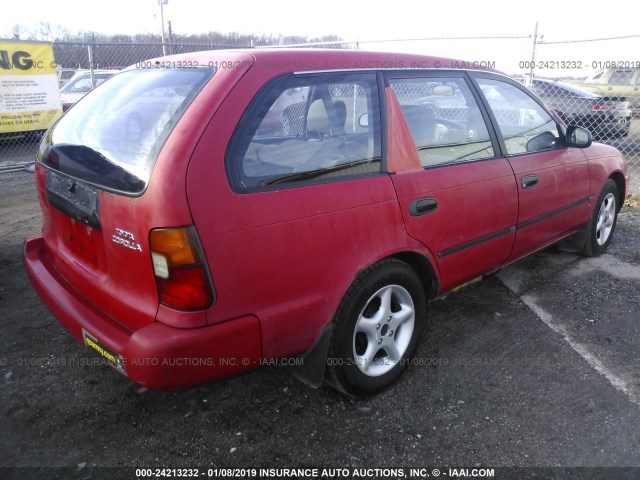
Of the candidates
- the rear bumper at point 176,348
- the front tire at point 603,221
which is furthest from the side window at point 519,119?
the rear bumper at point 176,348

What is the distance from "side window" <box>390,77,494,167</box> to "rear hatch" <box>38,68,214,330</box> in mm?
1134

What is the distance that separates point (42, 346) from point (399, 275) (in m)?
2.25

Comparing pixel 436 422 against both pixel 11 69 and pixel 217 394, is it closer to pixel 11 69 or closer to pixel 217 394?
pixel 217 394

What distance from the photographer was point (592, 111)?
33.4 ft

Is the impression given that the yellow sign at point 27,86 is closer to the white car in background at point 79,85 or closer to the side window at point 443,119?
the white car in background at point 79,85

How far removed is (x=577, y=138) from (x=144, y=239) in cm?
328

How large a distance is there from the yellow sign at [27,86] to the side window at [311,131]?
769 cm

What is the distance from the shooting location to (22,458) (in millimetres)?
2234

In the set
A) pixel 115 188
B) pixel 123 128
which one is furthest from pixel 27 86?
pixel 115 188

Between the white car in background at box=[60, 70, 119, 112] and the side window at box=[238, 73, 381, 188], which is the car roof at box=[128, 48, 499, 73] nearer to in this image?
the side window at box=[238, 73, 381, 188]

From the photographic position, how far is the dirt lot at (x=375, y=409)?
226 centimetres

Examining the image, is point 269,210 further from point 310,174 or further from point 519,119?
point 519,119

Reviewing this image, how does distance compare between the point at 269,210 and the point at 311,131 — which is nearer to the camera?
the point at 269,210

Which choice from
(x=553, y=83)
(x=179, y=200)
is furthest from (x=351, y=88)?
(x=553, y=83)
